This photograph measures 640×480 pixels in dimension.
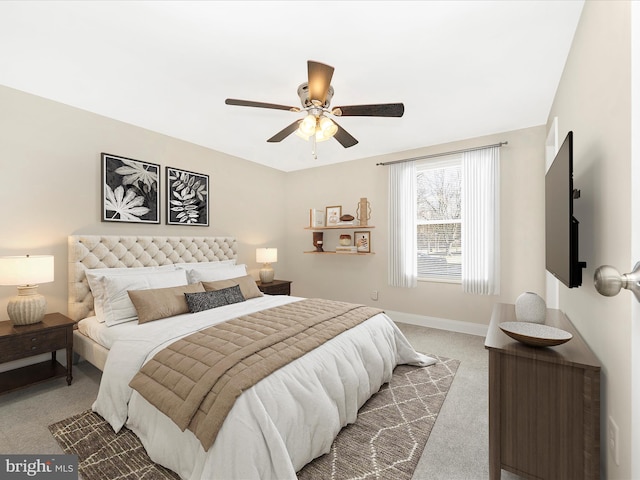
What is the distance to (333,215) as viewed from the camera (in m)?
5.06

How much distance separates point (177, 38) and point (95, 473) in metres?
2.68

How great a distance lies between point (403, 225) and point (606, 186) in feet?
9.77

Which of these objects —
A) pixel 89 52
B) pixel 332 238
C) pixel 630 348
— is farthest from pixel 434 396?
pixel 89 52

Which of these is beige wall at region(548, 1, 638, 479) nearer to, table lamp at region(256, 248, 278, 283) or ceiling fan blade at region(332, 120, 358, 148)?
ceiling fan blade at region(332, 120, 358, 148)

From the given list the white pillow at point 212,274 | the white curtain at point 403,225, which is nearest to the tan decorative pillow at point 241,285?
the white pillow at point 212,274

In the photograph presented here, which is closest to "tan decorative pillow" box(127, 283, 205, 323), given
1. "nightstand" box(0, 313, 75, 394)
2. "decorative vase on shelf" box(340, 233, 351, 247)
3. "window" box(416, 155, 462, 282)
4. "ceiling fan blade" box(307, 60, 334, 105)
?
"nightstand" box(0, 313, 75, 394)

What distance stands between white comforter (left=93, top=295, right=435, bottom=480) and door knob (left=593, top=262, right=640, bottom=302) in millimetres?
1424

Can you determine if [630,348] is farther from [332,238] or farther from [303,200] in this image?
[303,200]

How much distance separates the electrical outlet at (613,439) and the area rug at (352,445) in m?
0.91

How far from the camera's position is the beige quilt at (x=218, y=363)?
1459mm

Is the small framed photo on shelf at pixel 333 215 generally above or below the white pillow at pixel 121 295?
above

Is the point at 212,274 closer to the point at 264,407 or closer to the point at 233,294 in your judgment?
the point at 233,294

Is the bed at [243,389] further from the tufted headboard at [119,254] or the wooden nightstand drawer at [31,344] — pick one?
the wooden nightstand drawer at [31,344]

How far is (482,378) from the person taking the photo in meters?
2.72
